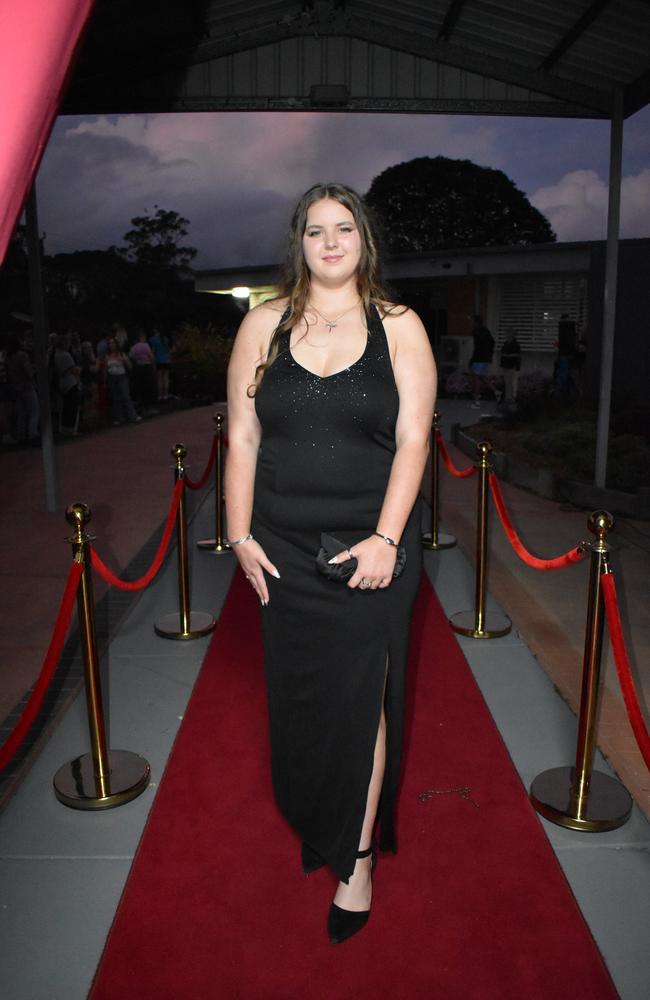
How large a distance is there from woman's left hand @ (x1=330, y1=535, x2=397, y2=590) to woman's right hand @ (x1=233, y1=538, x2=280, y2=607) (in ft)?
0.83

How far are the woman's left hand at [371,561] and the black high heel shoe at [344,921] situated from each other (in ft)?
2.74

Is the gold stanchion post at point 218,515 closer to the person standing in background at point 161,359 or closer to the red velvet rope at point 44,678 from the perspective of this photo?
the red velvet rope at point 44,678

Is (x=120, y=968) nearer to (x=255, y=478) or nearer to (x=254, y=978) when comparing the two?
(x=254, y=978)

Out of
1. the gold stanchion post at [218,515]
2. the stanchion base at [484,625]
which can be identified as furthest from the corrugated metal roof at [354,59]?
the stanchion base at [484,625]

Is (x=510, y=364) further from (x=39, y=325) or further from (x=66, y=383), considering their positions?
(x=39, y=325)

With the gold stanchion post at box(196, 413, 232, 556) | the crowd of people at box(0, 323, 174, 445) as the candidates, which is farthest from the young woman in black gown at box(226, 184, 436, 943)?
the crowd of people at box(0, 323, 174, 445)

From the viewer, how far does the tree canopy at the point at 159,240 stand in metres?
42.0

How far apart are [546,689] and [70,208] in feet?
214

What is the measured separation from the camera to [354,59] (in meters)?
8.74

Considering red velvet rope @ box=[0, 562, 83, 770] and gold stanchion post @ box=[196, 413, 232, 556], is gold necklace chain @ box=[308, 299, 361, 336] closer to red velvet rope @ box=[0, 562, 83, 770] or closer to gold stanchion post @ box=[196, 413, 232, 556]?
red velvet rope @ box=[0, 562, 83, 770]

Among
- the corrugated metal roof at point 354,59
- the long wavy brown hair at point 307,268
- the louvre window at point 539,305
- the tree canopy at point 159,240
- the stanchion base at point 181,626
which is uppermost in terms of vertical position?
the tree canopy at point 159,240

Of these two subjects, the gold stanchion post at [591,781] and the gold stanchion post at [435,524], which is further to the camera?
the gold stanchion post at [435,524]

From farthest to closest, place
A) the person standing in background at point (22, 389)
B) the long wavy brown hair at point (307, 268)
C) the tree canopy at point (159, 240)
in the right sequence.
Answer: the tree canopy at point (159, 240), the person standing in background at point (22, 389), the long wavy brown hair at point (307, 268)

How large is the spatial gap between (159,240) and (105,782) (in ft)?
139
